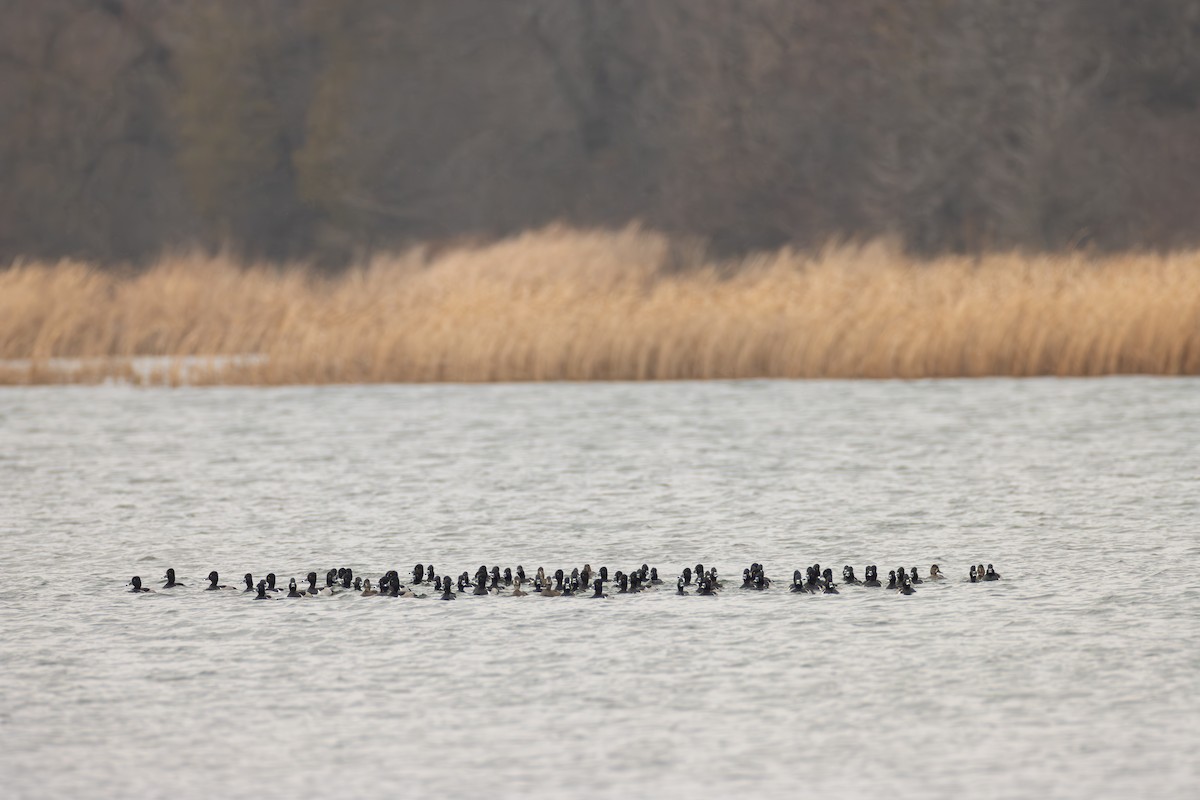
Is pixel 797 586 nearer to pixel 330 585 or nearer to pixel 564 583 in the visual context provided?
pixel 564 583

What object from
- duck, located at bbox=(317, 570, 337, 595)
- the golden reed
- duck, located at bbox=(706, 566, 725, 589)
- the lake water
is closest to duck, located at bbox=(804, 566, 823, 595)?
the lake water

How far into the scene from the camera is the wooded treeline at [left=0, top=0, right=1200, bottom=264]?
31.6m

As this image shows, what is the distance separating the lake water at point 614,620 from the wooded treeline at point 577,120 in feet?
66.6

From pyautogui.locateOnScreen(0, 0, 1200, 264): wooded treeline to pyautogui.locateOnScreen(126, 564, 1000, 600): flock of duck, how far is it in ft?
78.4

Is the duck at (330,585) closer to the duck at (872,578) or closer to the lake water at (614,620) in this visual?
the lake water at (614,620)

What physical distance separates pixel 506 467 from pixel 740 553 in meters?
3.04

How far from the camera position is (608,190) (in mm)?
41031

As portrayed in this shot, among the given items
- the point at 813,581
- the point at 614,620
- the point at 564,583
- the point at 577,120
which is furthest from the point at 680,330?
the point at 577,120

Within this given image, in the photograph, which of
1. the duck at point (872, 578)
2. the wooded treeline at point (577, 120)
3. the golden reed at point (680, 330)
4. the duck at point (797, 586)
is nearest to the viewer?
the duck at point (797, 586)

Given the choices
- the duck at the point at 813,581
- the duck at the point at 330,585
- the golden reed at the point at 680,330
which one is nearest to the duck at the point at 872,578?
the duck at the point at 813,581

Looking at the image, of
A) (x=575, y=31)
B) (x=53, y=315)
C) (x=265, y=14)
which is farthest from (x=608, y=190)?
(x=53, y=315)

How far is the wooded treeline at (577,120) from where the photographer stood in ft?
104

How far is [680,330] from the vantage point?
1565 cm

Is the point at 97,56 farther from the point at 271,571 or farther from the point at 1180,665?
the point at 1180,665
